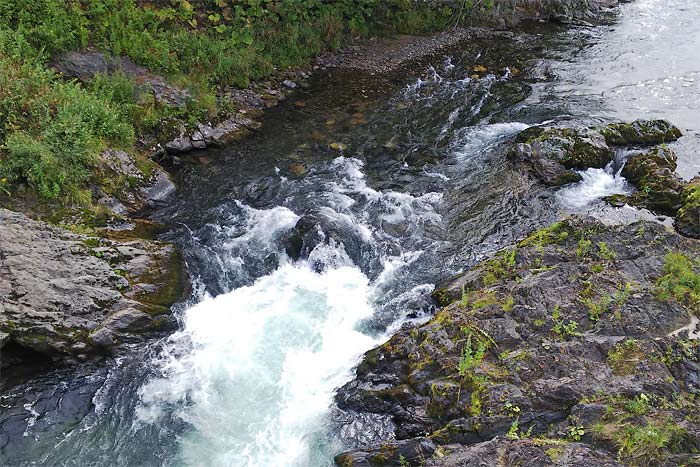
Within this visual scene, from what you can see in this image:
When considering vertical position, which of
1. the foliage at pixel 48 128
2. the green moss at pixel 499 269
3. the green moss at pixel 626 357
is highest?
the foliage at pixel 48 128

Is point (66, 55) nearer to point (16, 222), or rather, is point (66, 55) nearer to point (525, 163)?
point (16, 222)

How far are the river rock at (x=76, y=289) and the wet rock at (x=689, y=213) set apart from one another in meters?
9.67

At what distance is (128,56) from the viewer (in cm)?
1468

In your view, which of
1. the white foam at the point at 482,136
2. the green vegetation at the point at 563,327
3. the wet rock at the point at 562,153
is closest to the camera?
the green vegetation at the point at 563,327

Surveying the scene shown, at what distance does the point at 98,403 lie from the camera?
7.88 meters

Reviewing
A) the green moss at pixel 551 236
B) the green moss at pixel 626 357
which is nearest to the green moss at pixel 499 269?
the green moss at pixel 551 236

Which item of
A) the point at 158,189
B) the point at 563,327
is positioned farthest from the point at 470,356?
the point at 158,189

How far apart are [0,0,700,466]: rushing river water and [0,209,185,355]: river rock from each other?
402mm

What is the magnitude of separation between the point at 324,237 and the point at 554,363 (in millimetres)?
5004

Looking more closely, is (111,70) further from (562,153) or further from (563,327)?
(563,327)

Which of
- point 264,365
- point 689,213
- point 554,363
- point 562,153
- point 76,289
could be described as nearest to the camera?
point 554,363

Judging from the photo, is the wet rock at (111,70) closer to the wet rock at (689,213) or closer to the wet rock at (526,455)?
the wet rock at (526,455)

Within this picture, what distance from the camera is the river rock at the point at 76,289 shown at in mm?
8281

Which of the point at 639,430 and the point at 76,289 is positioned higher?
the point at 76,289
